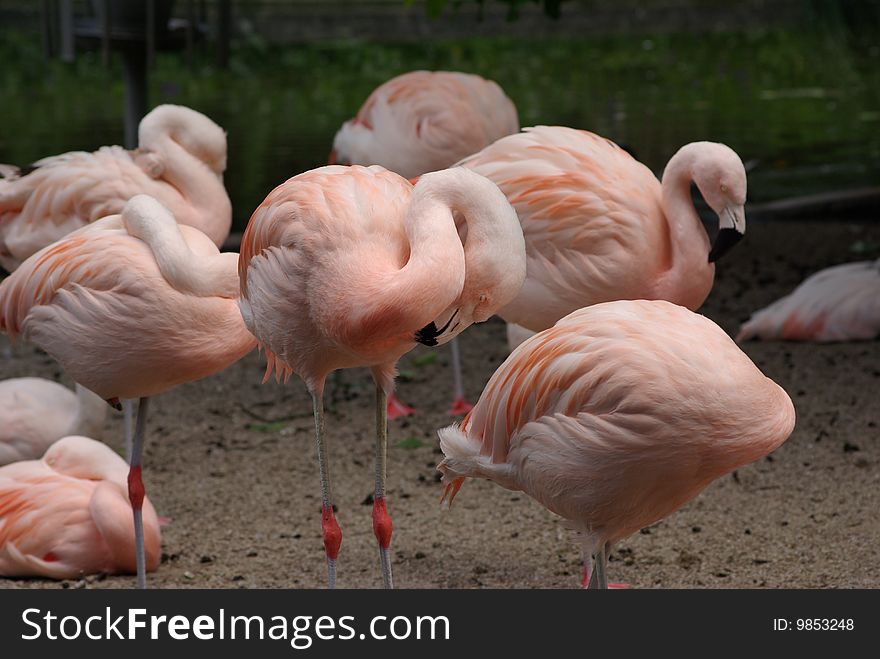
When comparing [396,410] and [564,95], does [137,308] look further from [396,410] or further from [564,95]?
[564,95]

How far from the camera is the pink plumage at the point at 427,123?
229 inches

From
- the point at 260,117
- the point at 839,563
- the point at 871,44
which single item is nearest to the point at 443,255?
the point at 839,563

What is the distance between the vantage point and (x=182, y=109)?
4934 millimetres

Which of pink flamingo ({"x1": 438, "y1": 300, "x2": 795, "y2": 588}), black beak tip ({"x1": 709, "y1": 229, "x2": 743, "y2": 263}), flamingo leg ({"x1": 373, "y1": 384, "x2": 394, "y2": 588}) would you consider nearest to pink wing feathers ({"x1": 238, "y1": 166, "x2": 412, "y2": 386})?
flamingo leg ({"x1": 373, "y1": 384, "x2": 394, "y2": 588})

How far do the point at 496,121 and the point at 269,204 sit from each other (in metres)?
2.90

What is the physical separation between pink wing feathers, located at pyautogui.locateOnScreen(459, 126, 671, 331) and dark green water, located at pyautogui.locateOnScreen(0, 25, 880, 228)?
4608 millimetres

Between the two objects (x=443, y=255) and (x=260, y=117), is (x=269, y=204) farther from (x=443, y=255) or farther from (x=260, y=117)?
(x=260, y=117)

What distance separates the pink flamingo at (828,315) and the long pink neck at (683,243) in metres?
2.21

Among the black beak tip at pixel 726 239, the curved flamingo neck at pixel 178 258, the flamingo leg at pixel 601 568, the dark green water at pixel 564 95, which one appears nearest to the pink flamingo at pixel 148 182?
the curved flamingo neck at pixel 178 258

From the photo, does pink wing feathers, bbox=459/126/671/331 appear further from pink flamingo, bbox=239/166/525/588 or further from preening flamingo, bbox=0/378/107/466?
preening flamingo, bbox=0/378/107/466

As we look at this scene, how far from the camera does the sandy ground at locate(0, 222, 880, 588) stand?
397 centimetres

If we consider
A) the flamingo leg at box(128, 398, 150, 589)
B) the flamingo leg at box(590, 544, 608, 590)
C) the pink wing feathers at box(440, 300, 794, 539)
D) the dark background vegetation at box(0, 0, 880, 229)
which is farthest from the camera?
the dark background vegetation at box(0, 0, 880, 229)

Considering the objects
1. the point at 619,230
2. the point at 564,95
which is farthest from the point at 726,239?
the point at 564,95

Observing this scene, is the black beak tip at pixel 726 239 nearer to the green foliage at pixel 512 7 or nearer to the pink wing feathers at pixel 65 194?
the pink wing feathers at pixel 65 194
